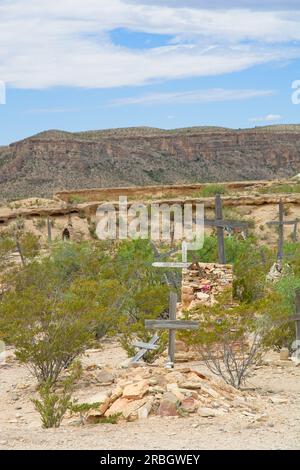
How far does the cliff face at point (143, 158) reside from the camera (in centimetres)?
8325

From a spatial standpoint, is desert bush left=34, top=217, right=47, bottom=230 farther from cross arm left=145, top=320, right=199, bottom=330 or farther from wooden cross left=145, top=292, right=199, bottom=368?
cross arm left=145, top=320, right=199, bottom=330

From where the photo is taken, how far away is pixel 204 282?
50.8 ft

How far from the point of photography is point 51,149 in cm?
9125

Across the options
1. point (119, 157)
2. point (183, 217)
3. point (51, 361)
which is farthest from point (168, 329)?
point (119, 157)

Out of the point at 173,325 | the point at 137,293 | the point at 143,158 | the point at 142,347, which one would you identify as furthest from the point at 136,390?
the point at 143,158

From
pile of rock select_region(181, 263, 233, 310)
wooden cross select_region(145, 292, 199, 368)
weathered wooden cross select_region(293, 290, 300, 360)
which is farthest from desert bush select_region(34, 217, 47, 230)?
wooden cross select_region(145, 292, 199, 368)

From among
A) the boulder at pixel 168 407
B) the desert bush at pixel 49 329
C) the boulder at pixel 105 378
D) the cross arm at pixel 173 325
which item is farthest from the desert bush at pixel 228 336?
the boulder at pixel 168 407

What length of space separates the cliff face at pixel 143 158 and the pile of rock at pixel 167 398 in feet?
206

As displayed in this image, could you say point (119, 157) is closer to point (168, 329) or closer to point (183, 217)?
point (183, 217)

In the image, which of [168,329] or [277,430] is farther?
[168,329]

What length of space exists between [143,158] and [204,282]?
77411mm

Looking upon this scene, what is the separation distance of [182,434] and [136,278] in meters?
11.7

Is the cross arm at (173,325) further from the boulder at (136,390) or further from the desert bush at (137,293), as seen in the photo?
the boulder at (136,390)

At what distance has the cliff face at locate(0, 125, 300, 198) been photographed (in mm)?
83250
